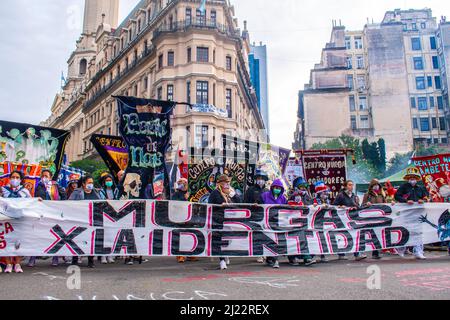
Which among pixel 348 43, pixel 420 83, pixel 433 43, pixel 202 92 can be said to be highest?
pixel 348 43

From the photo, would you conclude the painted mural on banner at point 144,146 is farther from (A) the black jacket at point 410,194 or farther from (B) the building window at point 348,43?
(B) the building window at point 348,43

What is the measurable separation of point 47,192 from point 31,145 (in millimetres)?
2856

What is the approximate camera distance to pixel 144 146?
961cm

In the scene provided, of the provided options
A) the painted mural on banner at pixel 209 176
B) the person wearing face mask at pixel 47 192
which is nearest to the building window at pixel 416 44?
the painted mural on banner at pixel 209 176

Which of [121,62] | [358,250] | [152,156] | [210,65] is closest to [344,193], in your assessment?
[358,250]

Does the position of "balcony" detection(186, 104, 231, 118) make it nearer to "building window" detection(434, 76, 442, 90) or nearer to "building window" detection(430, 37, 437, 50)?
"building window" detection(434, 76, 442, 90)

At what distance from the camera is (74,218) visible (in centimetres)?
757

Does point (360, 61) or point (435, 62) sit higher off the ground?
point (360, 61)

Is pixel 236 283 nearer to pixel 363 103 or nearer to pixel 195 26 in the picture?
pixel 195 26

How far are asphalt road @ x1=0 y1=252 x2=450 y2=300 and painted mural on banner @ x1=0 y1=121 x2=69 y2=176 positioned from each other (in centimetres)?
428

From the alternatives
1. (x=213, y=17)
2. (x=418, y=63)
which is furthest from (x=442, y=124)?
(x=213, y=17)

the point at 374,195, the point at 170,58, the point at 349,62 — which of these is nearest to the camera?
the point at 374,195
